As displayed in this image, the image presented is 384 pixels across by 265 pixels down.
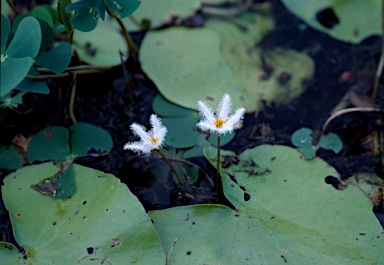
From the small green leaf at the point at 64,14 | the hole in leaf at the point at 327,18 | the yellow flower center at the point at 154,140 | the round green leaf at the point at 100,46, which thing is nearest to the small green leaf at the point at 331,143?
the hole in leaf at the point at 327,18

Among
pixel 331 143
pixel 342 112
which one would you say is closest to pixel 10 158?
pixel 331 143

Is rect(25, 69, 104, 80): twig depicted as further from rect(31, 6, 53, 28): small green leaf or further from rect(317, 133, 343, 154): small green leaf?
rect(317, 133, 343, 154): small green leaf

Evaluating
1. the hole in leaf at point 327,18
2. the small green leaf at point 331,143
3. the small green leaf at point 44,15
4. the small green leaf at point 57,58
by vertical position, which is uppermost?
the small green leaf at point 44,15

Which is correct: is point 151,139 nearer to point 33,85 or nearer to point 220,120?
point 220,120

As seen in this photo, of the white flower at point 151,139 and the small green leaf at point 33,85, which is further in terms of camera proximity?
the small green leaf at point 33,85

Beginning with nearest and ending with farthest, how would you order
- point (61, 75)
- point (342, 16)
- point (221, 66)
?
point (61, 75)
point (221, 66)
point (342, 16)

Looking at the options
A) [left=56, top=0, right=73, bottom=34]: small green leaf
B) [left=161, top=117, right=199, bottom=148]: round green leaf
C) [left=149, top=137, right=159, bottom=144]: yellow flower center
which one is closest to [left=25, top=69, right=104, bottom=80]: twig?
[left=56, top=0, right=73, bottom=34]: small green leaf

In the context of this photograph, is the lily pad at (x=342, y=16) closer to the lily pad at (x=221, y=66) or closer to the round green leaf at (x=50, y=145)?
the lily pad at (x=221, y=66)
